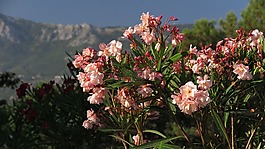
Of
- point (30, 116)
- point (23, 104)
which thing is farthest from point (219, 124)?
point (23, 104)

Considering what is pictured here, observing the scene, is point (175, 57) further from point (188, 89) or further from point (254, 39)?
point (254, 39)

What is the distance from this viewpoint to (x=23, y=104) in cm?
498

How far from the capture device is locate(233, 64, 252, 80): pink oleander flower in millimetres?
1862

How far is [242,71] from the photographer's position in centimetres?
188

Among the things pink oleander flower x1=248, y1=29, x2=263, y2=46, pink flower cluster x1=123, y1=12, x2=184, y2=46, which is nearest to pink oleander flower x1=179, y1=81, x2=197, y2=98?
pink flower cluster x1=123, y1=12, x2=184, y2=46

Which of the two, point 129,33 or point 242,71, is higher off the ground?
point 129,33

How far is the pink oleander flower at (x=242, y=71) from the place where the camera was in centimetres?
186

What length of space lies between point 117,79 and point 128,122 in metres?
0.30

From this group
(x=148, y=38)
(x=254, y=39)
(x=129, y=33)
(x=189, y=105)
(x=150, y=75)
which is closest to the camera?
(x=189, y=105)

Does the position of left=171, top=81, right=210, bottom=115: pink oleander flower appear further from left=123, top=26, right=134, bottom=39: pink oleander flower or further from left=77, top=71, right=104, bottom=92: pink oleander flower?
left=123, top=26, right=134, bottom=39: pink oleander flower

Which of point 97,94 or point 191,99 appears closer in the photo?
point 191,99

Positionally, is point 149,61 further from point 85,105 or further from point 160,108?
point 85,105

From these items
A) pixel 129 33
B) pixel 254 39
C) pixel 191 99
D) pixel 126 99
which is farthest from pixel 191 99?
pixel 254 39

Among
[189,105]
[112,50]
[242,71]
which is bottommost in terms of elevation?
[189,105]
